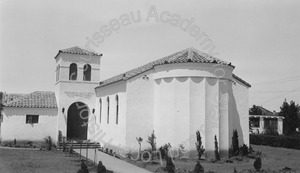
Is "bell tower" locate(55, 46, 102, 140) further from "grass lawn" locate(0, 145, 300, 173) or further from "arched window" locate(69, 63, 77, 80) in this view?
"grass lawn" locate(0, 145, 300, 173)

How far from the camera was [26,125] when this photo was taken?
29375 mm

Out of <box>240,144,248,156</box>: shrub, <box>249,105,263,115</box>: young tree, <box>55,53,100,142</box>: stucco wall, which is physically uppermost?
<box>55,53,100,142</box>: stucco wall

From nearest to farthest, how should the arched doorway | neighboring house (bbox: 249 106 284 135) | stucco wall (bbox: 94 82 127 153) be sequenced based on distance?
stucco wall (bbox: 94 82 127 153), the arched doorway, neighboring house (bbox: 249 106 284 135)

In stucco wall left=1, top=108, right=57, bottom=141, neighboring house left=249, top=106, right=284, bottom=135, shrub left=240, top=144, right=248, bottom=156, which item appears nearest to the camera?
shrub left=240, top=144, right=248, bottom=156

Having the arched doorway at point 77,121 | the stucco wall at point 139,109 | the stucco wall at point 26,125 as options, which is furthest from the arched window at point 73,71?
the stucco wall at point 139,109

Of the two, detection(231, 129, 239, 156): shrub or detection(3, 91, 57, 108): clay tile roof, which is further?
detection(3, 91, 57, 108): clay tile roof

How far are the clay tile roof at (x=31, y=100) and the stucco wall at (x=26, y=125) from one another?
39 centimetres

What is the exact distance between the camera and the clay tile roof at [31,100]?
2953 cm

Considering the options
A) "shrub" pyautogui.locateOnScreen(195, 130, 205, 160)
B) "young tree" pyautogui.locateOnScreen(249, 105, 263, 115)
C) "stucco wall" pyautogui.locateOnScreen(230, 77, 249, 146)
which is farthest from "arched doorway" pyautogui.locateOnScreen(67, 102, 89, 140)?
"young tree" pyautogui.locateOnScreen(249, 105, 263, 115)

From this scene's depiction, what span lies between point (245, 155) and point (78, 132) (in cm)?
1691

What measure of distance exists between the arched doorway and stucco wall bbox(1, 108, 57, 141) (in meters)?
1.71

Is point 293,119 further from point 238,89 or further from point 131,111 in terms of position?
point 131,111

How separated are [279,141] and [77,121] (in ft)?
75.9

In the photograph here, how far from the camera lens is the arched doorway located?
1238 inches
